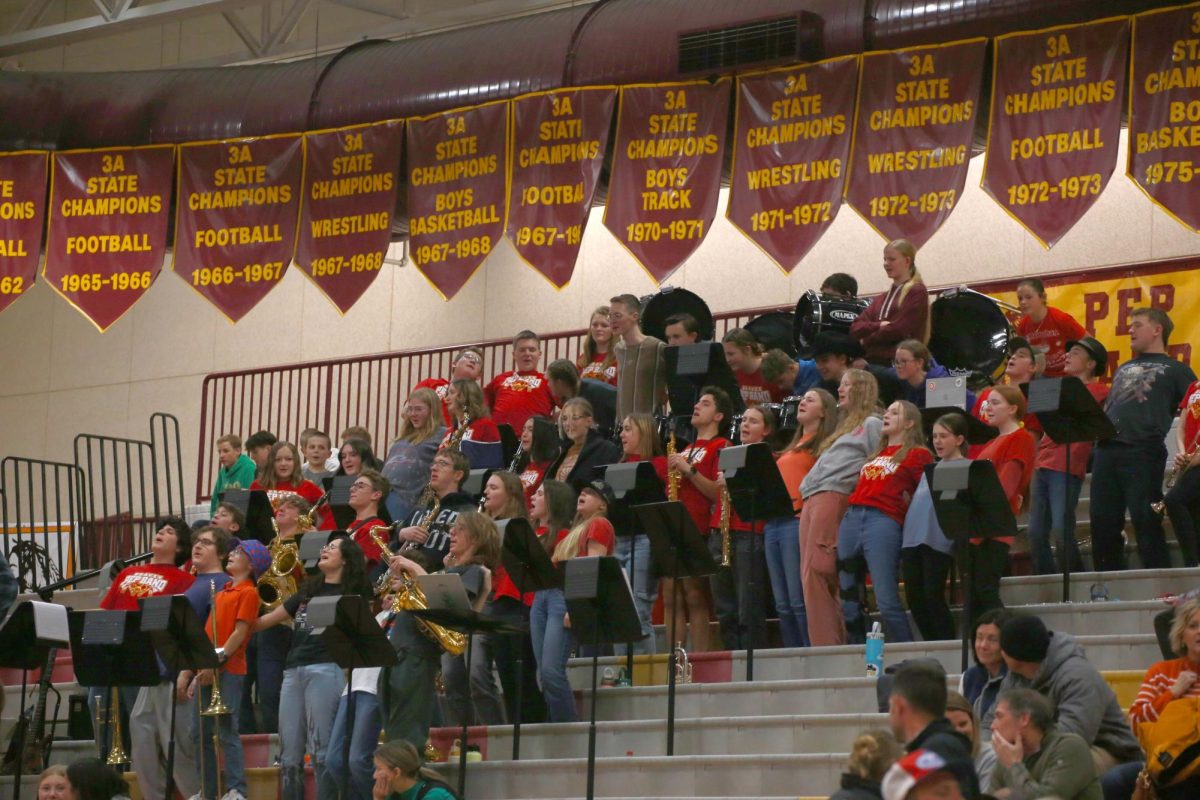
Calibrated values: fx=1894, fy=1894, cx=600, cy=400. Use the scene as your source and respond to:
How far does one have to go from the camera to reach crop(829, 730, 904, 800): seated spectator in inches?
204

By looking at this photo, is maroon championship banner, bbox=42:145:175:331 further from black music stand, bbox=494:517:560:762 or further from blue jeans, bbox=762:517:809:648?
blue jeans, bbox=762:517:809:648

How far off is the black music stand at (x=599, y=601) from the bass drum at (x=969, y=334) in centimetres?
319

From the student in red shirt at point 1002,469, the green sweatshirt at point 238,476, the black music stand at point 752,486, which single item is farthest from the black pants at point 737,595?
the green sweatshirt at point 238,476

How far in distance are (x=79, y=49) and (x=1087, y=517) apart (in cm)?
1239

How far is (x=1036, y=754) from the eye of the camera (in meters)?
6.20

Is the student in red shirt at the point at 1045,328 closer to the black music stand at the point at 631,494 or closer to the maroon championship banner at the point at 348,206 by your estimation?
the black music stand at the point at 631,494

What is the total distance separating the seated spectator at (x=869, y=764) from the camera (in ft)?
17.0

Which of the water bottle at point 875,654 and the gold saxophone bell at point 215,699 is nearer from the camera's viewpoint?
the water bottle at point 875,654

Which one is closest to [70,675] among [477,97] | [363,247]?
[363,247]

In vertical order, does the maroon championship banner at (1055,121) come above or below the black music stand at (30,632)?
above

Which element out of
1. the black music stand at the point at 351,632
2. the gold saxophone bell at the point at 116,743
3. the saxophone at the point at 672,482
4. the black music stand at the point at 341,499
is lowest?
the gold saxophone bell at the point at 116,743

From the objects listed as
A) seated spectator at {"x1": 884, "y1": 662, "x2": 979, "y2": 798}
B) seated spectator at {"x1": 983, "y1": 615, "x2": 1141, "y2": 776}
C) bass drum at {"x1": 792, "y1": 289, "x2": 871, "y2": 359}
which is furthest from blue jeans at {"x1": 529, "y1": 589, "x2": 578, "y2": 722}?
seated spectator at {"x1": 884, "y1": 662, "x2": 979, "y2": 798}

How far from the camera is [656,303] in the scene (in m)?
11.9

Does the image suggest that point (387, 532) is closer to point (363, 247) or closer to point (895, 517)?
point (895, 517)
